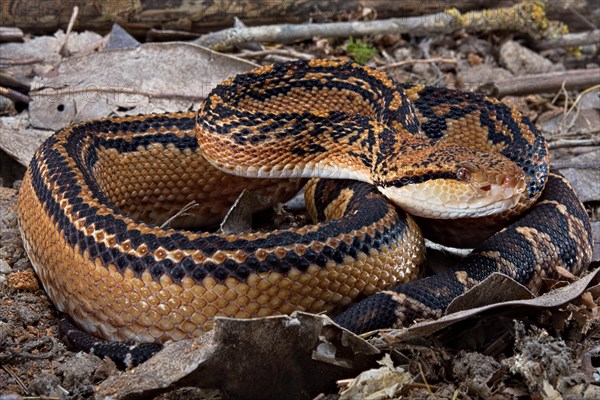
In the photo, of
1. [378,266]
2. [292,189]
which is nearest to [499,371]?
[378,266]

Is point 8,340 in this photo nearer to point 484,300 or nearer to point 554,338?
point 484,300

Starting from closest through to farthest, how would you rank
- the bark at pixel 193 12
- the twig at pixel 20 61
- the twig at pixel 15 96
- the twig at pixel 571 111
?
the twig at pixel 15 96, the twig at pixel 20 61, the twig at pixel 571 111, the bark at pixel 193 12

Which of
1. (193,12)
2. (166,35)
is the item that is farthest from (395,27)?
(166,35)

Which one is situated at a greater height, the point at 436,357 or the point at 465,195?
the point at 465,195

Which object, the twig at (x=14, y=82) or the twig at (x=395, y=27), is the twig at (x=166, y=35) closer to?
the twig at (x=395, y=27)

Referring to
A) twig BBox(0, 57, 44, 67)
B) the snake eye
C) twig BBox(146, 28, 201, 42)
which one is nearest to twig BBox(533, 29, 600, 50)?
twig BBox(146, 28, 201, 42)

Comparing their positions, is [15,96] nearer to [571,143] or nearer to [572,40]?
[571,143]

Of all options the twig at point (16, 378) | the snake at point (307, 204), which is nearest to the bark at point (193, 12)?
the snake at point (307, 204)
